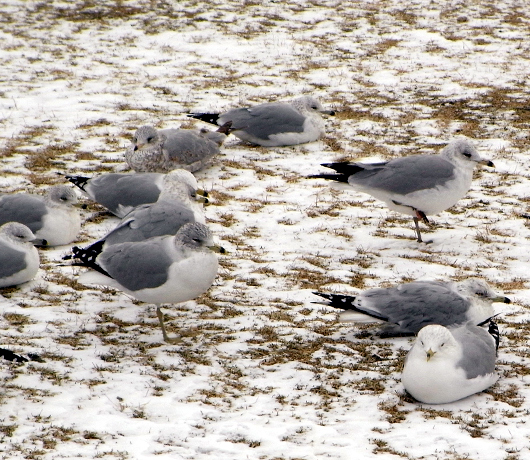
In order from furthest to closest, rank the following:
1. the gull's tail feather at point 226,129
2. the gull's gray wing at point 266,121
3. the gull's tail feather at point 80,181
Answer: the gull's gray wing at point 266,121 → the gull's tail feather at point 226,129 → the gull's tail feather at point 80,181

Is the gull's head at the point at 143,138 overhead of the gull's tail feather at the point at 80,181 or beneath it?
overhead

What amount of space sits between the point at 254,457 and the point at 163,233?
9.24 ft

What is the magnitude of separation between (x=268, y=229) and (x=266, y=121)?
115 inches

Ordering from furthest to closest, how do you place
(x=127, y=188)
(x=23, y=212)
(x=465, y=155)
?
(x=127, y=188) → (x=465, y=155) → (x=23, y=212)

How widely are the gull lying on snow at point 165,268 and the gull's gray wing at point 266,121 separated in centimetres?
498

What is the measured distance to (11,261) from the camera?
7109 mm

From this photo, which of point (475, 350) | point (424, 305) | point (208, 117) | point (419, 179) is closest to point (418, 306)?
point (424, 305)

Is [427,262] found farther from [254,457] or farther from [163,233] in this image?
[254,457]

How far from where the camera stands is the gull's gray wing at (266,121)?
11.3 meters

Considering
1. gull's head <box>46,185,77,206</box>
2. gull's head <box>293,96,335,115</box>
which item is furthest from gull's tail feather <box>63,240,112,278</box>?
gull's head <box>293,96,335,115</box>

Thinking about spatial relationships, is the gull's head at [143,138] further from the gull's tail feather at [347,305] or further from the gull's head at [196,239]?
the gull's tail feather at [347,305]

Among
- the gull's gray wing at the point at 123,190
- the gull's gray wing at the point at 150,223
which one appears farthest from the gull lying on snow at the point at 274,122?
the gull's gray wing at the point at 150,223

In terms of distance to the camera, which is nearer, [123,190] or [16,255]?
[16,255]

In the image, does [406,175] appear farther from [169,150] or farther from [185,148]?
[169,150]
